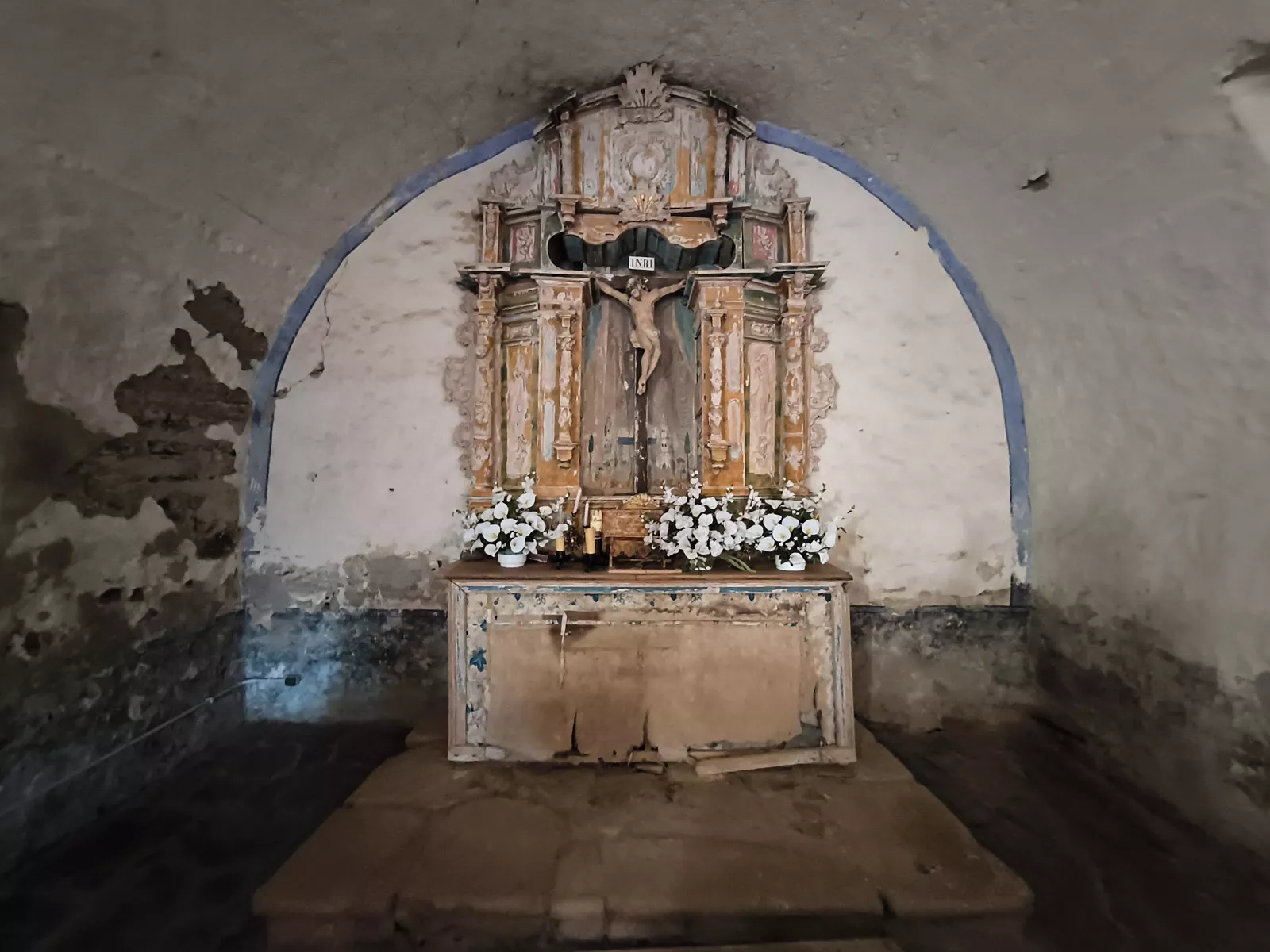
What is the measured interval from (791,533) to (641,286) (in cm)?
190

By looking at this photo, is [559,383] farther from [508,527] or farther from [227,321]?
[227,321]

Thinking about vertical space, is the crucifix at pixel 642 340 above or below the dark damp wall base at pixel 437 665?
above

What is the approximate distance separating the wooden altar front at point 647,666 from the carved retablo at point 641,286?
0.85 m

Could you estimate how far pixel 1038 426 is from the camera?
13.8 feet

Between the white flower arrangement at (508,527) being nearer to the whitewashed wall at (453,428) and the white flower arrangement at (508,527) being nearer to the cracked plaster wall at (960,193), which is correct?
the whitewashed wall at (453,428)

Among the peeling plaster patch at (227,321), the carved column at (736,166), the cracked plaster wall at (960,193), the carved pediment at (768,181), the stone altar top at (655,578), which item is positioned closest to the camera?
the cracked plaster wall at (960,193)

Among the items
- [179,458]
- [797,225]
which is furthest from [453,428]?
[797,225]

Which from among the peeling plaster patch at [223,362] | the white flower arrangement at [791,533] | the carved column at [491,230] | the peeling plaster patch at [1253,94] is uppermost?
the carved column at [491,230]

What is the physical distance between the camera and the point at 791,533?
12.3ft

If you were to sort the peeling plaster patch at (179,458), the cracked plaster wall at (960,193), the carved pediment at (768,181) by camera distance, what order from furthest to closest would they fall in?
the carved pediment at (768,181) < the peeling plaster patch at (179,458) < the cracked plaster wall at (960,193)

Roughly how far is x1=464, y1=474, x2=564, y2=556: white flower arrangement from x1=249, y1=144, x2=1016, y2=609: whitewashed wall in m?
0.47

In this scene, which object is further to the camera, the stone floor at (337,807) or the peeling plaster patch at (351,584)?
the peeling plaster patch at (351,584)

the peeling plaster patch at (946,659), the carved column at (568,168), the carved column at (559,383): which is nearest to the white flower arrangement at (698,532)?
Answer: the carved column at (559,383)

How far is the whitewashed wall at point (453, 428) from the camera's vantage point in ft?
14.0
